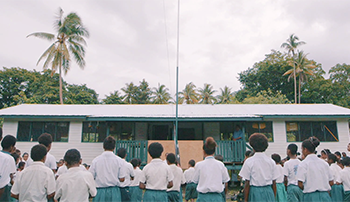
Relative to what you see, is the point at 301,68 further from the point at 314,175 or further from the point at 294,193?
the point at 314,175

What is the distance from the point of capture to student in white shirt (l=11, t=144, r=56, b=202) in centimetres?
332

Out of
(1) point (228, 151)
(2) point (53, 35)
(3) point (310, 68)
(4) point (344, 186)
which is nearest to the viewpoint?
(4) point (344, 186)

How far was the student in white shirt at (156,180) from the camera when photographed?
4152mm

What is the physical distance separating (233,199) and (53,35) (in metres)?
21.4

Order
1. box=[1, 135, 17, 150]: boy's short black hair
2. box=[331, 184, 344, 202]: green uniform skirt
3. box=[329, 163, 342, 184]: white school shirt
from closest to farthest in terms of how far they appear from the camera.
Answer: box=[1, 135, 17, 150]: boy's short black hair < box=[329, 163, 342, 184]: white school shirt < box=[331, 184, 344, 202]: green uniform skirt

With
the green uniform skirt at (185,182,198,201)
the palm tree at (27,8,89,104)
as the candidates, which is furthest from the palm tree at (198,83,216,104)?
the green uniform skirt at (185,182,198,201)

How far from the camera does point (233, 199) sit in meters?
8.62

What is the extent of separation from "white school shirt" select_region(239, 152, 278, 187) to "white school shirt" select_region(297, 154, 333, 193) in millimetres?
690

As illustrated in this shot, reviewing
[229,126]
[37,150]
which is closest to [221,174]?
[37,150]

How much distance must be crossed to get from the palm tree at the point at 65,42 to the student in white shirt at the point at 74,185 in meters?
20.7

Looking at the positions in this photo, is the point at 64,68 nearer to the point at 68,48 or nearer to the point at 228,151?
the point at 68,48

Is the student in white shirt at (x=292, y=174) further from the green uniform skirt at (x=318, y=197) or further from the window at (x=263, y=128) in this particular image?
the window at (x=263, y=128)

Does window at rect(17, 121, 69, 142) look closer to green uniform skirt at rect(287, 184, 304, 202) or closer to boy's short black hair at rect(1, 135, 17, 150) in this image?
boy's short black hair at rect(1, 135, 17, 150)

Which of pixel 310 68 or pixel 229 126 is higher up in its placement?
pixel 310 68
